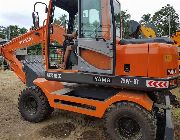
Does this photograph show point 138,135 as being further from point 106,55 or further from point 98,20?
point 98,20

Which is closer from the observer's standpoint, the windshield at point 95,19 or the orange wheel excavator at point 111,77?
the orange wheel excavator at point 111,77

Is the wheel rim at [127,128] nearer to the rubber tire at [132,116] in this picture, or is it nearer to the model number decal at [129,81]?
the rubber tire at [132,116]

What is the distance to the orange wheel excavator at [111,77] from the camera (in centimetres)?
512

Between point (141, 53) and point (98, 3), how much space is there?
135 cm

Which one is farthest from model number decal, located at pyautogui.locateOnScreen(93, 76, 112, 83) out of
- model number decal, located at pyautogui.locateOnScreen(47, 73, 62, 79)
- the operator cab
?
model number decal, located at pyautogui.locateOnScreen(47, 73, 62, 79)

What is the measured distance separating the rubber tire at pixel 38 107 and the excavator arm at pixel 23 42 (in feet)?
3.59

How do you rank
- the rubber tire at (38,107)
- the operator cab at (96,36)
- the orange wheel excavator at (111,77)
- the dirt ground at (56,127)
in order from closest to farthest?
the orange wheel excavator at (111,77), the operator cab at (96,36), the dirt ground at (56,127), the rubber tire at (38,107)

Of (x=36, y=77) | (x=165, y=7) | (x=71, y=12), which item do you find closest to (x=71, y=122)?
(x=36, y=77)

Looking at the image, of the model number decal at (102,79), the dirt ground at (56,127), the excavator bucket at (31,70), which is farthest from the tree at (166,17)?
the model number decal at (102,79)

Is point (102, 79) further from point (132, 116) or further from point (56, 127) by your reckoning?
point (56, 127)

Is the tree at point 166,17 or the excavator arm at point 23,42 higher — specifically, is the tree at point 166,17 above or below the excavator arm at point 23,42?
above

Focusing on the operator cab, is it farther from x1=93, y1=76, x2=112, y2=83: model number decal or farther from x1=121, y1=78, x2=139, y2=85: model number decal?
x1=121, y1=78, x2=139, y2=85: model number decal

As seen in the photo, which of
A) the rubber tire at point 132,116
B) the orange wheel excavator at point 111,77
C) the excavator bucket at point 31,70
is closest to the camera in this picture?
the rubber tire at point 132,116

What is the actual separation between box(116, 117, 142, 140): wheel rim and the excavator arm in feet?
9.16
